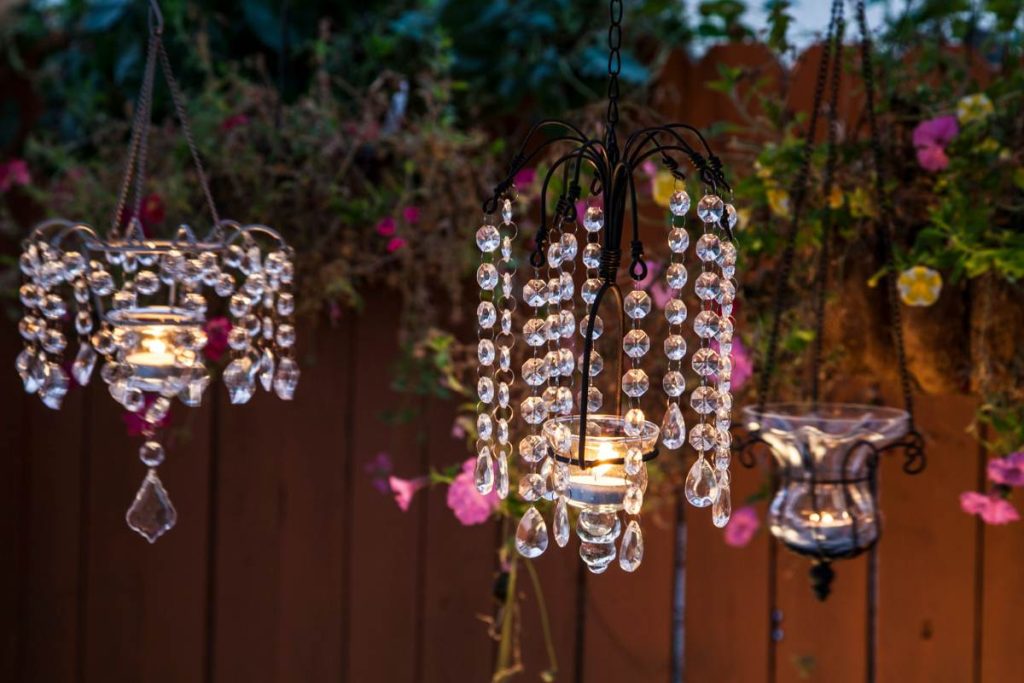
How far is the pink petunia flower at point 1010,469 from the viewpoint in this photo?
1363mm

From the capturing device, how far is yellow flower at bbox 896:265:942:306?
1315 millimetres

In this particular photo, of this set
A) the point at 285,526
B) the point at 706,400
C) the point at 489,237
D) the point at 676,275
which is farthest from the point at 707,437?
the point at 285,526

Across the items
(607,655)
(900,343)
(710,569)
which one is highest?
(900,343)

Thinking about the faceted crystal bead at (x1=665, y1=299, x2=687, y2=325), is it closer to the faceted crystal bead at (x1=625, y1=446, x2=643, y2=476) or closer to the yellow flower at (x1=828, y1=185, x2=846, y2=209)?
the faceted crystal bead at (x1=625, y1=446, x2=643, y2=476)

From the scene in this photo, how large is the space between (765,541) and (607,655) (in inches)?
13.7

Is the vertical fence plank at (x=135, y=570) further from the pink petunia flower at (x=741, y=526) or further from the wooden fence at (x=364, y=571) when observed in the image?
the pink petunia flower at (x=741, y=526)

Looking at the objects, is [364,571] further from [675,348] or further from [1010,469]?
[675,348]

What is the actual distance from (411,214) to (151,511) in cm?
68

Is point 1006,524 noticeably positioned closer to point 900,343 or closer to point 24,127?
point 900,343

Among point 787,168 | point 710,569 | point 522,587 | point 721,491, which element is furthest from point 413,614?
point 721,491

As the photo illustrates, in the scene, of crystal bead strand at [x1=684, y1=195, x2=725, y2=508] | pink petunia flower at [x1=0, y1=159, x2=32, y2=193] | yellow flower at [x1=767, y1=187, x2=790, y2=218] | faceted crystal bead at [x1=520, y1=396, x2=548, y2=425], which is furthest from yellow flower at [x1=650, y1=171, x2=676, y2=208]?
pink petunia flower at [x1=0, y1=159, x2=32, y2=193]

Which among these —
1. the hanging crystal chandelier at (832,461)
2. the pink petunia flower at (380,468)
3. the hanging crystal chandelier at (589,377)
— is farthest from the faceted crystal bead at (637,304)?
A: the pink petunia flower at (380,468)

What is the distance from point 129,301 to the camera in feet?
3.86

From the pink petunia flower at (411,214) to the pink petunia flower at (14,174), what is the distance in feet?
2.46
